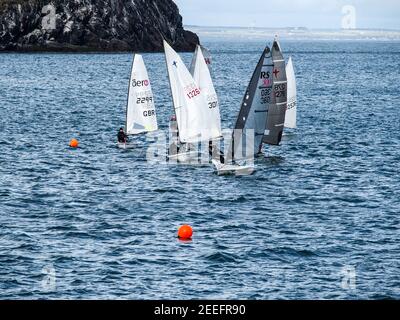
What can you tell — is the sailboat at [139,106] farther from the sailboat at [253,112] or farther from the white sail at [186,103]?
the sailboat at [253,112]

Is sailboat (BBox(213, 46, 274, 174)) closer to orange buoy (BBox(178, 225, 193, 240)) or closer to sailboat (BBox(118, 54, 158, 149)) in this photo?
sailboat (BBox(118, 54, 158, 149))

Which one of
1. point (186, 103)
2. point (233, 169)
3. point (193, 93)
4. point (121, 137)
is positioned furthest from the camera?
point (121, 137)

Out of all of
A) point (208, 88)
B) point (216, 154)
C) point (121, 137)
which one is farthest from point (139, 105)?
point (216, 154)

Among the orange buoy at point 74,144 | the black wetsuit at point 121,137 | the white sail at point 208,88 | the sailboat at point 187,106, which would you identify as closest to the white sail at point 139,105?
the black wetsuit at point 121,137

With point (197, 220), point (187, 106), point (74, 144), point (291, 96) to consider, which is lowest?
point (197, 220)

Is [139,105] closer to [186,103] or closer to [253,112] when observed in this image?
[186,103]

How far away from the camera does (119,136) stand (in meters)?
71.5

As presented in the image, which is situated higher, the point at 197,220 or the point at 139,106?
the point at 139,106

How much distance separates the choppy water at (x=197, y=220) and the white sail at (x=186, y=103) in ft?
11.7

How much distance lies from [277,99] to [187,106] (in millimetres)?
8179

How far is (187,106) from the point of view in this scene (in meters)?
63.1

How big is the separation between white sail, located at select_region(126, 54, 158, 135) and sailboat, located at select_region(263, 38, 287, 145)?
12.2m

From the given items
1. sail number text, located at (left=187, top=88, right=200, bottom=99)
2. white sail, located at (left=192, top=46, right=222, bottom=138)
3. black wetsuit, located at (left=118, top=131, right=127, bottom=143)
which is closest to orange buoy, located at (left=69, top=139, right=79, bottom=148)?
black wetsuit, located at (left=118, top=131, right=127, bottom=143)
